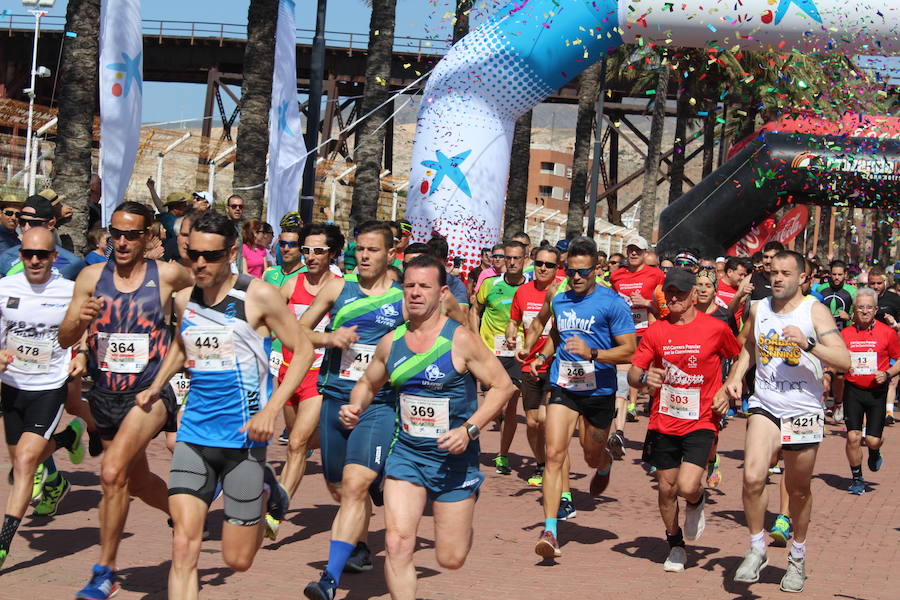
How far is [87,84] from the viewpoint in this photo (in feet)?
47.6

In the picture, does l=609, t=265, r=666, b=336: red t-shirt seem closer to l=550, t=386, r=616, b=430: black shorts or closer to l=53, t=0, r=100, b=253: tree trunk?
l=550, t=386, r=616, b=430: black shorts

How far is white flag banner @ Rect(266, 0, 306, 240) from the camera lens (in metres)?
15.9

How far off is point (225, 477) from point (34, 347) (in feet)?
6.91

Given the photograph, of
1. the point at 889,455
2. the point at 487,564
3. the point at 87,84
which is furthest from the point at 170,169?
the point at 487,564

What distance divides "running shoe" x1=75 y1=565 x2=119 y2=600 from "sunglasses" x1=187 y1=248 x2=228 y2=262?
5.09 ft

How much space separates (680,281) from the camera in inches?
302

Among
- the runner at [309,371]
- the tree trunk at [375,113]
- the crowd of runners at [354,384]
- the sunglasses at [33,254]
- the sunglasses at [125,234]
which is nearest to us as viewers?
the crowd of runners at [354,384]

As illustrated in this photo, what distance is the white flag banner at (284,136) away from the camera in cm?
1594

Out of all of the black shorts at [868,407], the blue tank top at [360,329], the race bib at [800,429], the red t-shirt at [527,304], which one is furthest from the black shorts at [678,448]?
the black shorts at [868,407]

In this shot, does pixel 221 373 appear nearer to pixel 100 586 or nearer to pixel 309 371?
pixel 100 586

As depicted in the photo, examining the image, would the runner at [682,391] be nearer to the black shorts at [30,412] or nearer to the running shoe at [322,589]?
the running shoe at [322,589]

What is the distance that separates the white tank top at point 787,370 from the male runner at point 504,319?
12.1ft

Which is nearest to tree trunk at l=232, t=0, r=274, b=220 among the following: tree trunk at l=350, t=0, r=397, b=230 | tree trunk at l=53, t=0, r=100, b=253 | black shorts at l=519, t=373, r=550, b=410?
tree trunk at l=350, t=0, r=397, b=230

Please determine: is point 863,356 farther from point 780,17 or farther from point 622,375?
point 780,17
